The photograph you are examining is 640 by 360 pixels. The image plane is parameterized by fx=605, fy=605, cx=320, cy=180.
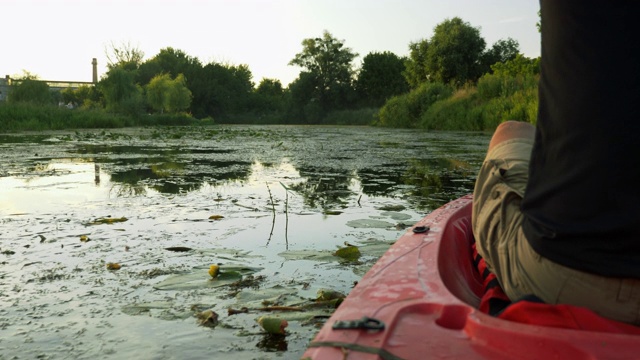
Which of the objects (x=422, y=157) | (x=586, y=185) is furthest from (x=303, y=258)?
(x=422, y=157)

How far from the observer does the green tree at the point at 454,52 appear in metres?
36.1

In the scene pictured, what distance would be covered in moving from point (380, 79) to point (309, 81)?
22.6 ft

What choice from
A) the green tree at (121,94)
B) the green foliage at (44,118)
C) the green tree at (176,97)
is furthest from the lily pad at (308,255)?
the green tree at (176,97)

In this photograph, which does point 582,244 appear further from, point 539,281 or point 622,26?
point 622,26

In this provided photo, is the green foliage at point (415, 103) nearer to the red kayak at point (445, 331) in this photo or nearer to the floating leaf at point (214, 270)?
the floating leaf at point (214, 270)

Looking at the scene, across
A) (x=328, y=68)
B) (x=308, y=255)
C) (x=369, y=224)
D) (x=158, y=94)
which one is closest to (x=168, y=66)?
(x=328, y=68)

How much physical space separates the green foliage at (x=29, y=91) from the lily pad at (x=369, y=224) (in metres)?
24.1

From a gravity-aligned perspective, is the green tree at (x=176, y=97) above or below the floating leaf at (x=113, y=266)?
above

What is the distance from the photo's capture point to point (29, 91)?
25.0 metres

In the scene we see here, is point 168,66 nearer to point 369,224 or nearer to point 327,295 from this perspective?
point 369,224

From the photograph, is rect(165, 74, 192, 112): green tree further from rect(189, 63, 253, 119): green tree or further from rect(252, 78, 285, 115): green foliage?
rect(252, 78, 285, 115): green foliage

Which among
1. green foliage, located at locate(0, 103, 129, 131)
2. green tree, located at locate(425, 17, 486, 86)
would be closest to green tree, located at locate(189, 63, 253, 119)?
green tree, located at locate(425, 17, 486, 86)

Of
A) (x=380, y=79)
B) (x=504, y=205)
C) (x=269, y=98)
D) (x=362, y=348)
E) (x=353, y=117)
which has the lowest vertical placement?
(x=362, y=348)

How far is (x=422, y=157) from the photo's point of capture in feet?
28.9
